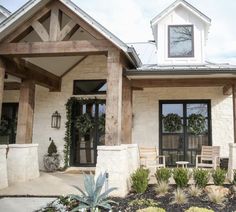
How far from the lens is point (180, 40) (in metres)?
9.61

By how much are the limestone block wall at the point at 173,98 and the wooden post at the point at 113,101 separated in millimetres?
3711

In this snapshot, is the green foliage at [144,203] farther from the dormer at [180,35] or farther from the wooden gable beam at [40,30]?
the dormer at [180,35]

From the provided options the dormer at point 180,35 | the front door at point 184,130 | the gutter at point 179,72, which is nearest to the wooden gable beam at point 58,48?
the gutter at point 179,72

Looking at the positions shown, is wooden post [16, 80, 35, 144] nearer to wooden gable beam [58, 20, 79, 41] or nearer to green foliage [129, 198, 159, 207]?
wooden gable beam [58, 20, 79, 41]

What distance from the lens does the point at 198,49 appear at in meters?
9.48

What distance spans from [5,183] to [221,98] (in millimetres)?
7021

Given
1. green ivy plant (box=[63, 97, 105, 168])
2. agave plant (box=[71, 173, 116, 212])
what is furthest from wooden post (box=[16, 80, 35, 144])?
agave plant (box=[71, 173, 116, 212])

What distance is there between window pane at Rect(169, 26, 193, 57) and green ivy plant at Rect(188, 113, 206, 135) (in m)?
2.06

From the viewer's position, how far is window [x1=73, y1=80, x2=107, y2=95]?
10.5 meters

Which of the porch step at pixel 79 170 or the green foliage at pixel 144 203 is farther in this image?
the porch step at pixel 79 170

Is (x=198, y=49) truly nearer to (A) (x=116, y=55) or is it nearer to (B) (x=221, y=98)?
(B) (x=221, y=98)

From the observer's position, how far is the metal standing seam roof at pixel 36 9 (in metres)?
6.55

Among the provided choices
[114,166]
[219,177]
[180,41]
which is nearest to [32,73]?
[114,166]

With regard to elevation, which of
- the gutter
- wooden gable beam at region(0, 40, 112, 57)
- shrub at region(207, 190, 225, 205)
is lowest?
shrub at region(207, 190, 225, 205)
